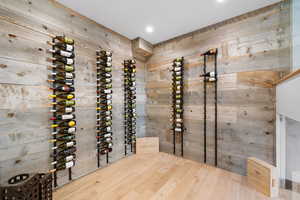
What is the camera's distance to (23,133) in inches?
59.7

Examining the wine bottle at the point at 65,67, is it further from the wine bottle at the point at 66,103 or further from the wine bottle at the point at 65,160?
the wine bottle at the point at 65,160

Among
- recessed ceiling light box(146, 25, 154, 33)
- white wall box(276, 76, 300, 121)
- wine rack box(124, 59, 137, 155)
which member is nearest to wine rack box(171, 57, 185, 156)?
recessed ceiling light box(146, 25, 154, 33)

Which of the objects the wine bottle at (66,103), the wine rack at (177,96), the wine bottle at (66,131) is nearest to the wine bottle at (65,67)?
the wine bottle at (66,103)

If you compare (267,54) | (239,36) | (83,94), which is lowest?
(83,94)

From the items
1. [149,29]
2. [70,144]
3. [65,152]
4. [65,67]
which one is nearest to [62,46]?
[65,67]

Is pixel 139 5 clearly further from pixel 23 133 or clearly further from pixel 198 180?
pixel 198 180

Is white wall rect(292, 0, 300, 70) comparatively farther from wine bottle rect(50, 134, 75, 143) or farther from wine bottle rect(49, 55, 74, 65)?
wine bottle rect(50, 134, 75, 143)

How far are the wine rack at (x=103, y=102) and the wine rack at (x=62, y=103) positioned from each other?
0.48 m

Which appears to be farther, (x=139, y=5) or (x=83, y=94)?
(x=83, y=94)

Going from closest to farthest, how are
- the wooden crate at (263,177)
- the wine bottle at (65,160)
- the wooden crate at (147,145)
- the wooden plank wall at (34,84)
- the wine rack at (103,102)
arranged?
the wooden plank wall at (34,84) → the wooden crate at (263,177) → the wine bottle at (65,160) → the wine rack at (103,102) → the wooden crate at (147,145)

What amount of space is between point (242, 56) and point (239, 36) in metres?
0.35

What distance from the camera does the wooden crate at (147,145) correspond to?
2.96 m

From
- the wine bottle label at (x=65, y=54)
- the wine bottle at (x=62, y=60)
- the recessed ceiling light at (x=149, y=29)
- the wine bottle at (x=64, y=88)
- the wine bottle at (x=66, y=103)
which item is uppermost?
the recessed ceiling light at (x=149, y=29)

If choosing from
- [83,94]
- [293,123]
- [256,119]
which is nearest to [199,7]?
[256,119]
